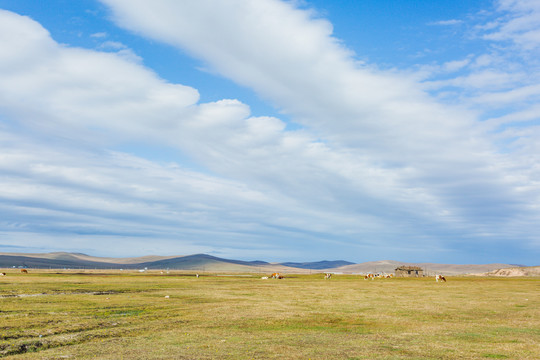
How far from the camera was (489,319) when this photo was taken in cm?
3000

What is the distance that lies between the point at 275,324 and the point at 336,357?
1027 centimetres

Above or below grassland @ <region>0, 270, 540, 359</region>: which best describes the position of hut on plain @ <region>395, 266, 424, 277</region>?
above

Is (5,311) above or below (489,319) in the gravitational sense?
below

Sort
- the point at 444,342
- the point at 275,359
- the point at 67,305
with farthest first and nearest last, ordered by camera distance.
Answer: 1. the point at 67,305
2. the point at 444,342
3. the point at 275,359

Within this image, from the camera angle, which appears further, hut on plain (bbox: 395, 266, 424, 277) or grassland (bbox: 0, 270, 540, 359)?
hut on plain (bbox: 395, 266, 424, 277)

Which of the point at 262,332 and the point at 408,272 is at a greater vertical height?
the point at 408,272

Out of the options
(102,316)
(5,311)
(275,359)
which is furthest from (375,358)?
(5,311)

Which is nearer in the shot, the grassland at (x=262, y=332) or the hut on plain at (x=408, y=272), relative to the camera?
the grassland at (x=262, y=332)

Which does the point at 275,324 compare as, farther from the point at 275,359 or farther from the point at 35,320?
the point at 35,320

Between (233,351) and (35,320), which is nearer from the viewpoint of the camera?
(233,351)

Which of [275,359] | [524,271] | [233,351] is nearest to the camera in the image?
[275,359]

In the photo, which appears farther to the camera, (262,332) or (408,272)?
(408,272)

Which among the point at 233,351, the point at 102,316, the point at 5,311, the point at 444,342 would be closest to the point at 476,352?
the point at 444,342

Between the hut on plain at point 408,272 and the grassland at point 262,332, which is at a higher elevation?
the hut on plain at point 408,272
